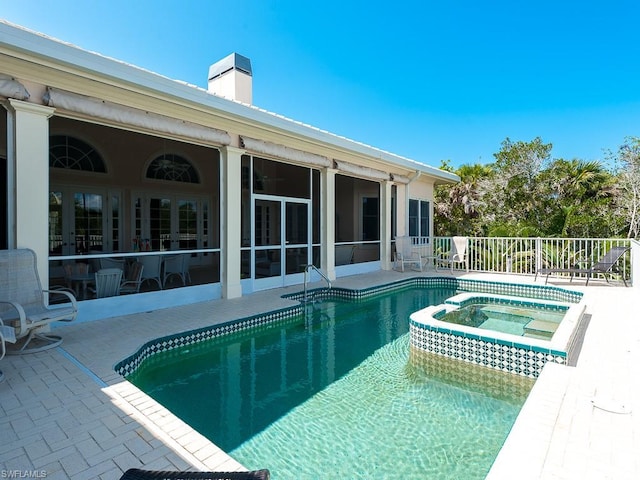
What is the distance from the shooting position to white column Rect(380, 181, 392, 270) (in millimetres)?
10609

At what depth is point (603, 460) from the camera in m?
1.92

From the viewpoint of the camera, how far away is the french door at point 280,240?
24.2 feet

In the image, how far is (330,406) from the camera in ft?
10.4

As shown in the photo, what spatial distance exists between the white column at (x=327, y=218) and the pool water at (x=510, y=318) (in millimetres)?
3343

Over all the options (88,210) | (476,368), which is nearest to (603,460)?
(476,368)

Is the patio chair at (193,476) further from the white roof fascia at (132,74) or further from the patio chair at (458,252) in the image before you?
the patio chair at (458,252)

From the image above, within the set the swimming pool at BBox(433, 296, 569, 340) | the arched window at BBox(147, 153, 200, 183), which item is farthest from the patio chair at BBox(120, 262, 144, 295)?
the swimming pool at BBox(433, 296, 569, 340)

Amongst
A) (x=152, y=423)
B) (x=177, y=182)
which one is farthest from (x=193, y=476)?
(x=177, y=182)

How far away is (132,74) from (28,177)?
5.68 feet

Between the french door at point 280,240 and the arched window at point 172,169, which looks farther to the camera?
the arched window at point 172,169

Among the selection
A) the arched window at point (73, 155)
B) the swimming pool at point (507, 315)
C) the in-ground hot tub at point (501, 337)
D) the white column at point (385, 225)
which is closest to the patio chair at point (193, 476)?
the in-ground hot tub at point (501, 337)

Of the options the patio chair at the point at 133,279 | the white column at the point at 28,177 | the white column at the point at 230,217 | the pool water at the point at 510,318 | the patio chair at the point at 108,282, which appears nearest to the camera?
the white column at the point at 28,177

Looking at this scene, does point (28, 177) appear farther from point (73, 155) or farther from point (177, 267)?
point (73, 155)

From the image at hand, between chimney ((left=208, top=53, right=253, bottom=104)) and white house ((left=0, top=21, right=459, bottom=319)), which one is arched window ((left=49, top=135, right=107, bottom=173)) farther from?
chimney ((left=208, top=53, right=253, bottom=104))
